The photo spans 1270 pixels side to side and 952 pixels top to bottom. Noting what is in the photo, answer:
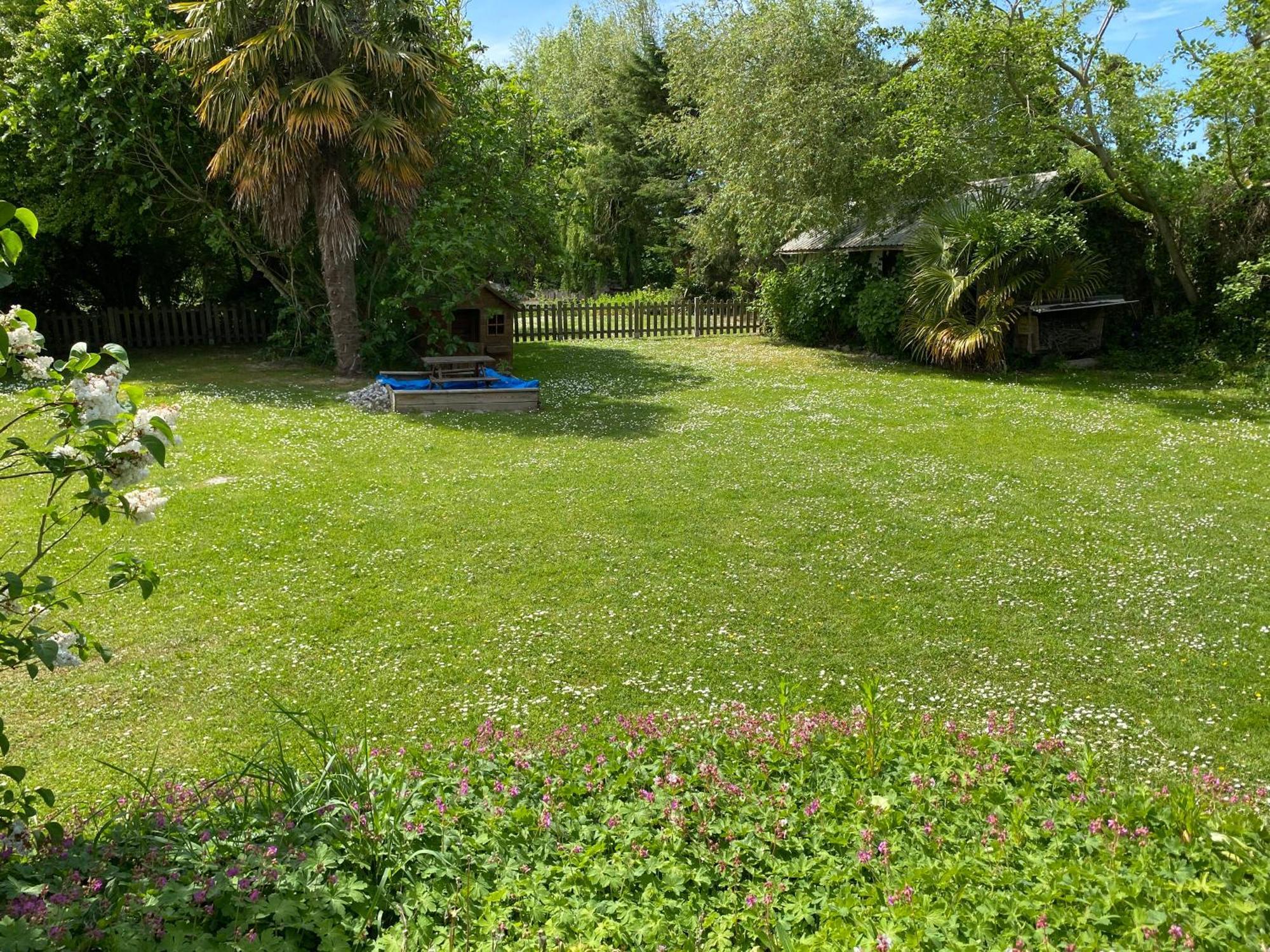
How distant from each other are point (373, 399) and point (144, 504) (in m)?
10.5

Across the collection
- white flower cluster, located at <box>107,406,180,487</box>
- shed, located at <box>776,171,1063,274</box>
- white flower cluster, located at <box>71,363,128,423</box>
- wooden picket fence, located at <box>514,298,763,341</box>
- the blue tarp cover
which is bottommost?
the blue tarp cover

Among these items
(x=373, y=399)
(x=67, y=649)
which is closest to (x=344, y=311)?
(x=373, y=399)

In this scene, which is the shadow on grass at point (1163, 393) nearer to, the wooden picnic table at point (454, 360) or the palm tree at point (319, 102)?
the wooden picnic table at point (454, 360)

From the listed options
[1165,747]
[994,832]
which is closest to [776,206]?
[1165,747]

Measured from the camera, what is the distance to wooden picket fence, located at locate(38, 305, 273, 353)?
722 inches

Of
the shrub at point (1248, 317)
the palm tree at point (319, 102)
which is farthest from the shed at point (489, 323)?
the shrub at point (1248, 317)

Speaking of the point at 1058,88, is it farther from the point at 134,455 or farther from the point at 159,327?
the point at 159,327

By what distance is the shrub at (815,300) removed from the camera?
1959 cm

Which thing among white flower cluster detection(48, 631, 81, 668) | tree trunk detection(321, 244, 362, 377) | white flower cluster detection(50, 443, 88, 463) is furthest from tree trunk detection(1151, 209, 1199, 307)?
white flower cluster detection(48, 631, 81, 668)

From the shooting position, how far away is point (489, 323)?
667 inches

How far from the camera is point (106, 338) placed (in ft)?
62.6

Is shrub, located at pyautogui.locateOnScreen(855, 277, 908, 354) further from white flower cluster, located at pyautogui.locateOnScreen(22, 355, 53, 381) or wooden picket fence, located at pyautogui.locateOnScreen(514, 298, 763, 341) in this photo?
white flower cluster, located at pyautogui.locateOnScreen(22, 355, 53, 381)

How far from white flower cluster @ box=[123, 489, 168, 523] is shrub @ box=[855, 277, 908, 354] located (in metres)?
16.6

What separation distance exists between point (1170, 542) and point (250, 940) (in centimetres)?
738
